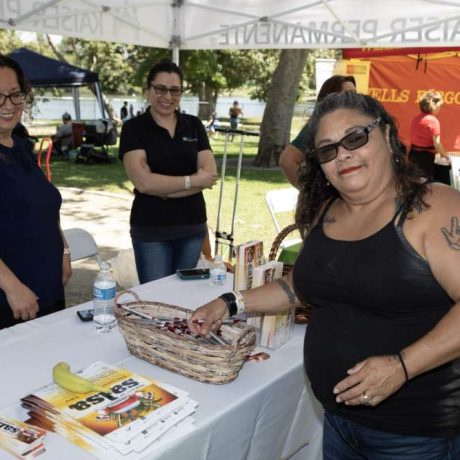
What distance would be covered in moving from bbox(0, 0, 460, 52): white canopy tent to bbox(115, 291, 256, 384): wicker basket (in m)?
3.04

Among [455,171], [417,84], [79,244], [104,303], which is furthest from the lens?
[417,84]

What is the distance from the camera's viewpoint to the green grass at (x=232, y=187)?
22.9 feet

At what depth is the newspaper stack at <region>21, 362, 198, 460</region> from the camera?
1341mm

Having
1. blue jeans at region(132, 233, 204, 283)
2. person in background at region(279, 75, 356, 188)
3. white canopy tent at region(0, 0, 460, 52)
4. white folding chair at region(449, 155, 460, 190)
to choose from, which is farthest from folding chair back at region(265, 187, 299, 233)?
white folding chair at region(449, 155, 460, 190)

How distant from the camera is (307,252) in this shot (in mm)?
1606

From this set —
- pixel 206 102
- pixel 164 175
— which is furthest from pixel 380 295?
pixel 206 102

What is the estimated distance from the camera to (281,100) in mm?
11852

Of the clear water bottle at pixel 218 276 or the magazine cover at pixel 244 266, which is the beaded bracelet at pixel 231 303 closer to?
the magazine cover at pixel 244 266

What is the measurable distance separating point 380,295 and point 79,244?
237 centimetres

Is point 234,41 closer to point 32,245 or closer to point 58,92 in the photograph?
point 32,245

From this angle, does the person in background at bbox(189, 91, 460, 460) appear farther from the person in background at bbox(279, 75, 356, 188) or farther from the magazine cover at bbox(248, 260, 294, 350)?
the person in background at bbox(279, 75, 356, 188)

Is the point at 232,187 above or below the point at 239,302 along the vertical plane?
below

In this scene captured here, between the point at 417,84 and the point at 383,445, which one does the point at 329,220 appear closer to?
the point at 383,445

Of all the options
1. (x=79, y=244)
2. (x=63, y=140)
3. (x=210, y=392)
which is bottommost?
(x=63, y=140)
